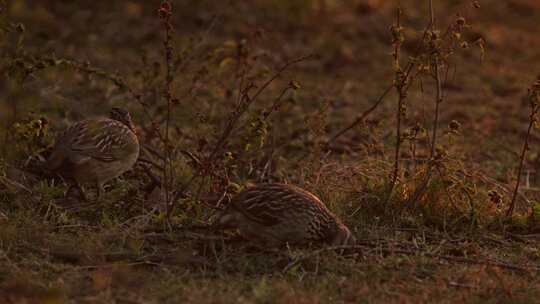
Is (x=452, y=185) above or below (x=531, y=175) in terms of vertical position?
above

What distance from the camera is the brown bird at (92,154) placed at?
23.1ft

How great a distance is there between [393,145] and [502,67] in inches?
221

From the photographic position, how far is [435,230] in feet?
22.6

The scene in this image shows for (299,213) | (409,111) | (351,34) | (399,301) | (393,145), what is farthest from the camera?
(351,34)

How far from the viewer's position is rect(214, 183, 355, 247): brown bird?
239 inches

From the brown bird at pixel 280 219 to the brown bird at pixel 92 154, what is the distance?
4.21ft

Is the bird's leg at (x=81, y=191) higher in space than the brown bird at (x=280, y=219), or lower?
lower

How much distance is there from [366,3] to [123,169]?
9161mm

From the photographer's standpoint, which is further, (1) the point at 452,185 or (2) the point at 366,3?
(2) the point at 366,3

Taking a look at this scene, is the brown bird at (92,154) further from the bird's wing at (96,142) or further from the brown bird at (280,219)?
the brown bird at (280,219)

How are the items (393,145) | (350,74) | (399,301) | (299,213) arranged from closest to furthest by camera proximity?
(399,301) → (299,213) → (393,145) → (350,74)

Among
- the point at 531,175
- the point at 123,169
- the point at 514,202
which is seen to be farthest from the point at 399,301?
the point at 531,175

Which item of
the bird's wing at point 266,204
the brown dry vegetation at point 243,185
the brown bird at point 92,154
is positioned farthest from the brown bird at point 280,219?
the brown bird at point 92,154

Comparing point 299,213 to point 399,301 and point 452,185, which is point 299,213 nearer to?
point 399,301
